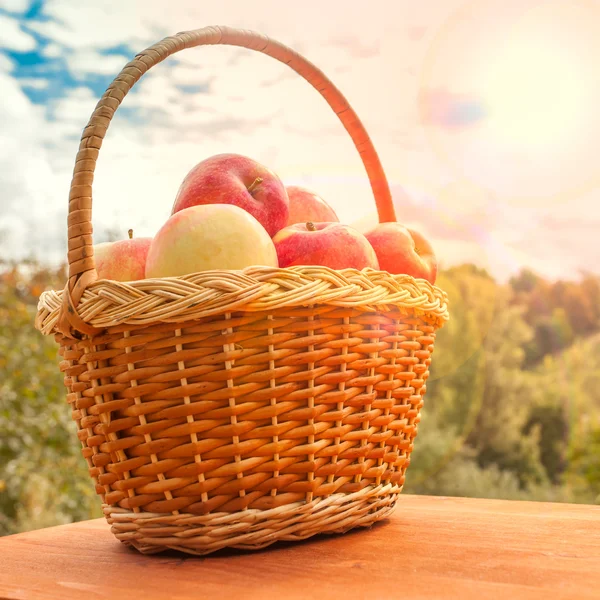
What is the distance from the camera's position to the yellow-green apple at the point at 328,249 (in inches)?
36.2

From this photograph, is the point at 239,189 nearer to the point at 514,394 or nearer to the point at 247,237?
the point at 247,237

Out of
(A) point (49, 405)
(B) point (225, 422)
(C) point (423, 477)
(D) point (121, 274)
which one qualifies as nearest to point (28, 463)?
(A) point (49, 405)

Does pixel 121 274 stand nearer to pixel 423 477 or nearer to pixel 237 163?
pixel 237 163

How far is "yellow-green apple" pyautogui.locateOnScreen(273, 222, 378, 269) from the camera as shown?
0.92 metres

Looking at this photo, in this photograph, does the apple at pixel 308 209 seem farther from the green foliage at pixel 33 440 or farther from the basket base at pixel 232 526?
the green foliage at pixel 33 440

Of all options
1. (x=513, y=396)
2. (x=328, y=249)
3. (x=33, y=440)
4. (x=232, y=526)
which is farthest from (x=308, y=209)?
(x=513, y=396)

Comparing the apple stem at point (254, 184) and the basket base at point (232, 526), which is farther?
the apple stem at point (254, 184)

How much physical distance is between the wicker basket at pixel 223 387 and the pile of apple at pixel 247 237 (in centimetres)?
8

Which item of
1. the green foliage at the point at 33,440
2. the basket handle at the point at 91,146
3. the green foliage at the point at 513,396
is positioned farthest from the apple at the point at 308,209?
the green foliage at the point at 513,396

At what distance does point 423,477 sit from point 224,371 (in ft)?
15.7

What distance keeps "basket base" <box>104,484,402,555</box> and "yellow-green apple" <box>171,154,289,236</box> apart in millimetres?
417

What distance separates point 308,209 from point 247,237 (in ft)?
1.03

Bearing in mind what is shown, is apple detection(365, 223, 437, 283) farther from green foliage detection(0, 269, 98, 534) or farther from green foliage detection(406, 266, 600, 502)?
green foliage detection(406, 266, 600, 502)

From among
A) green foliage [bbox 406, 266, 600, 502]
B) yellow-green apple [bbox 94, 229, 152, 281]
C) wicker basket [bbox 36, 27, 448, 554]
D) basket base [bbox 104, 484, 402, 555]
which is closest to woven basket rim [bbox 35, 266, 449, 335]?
wicker basket [bbox 36, 27, 448, 554]
